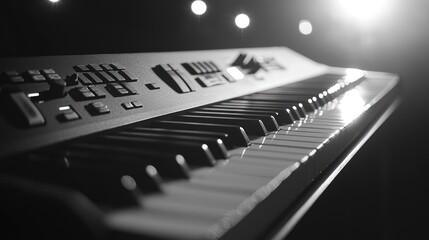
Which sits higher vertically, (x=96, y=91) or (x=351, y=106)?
(x=96, y=91)

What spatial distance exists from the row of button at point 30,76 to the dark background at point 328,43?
0.18 m

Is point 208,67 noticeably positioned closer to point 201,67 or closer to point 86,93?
point 201,67

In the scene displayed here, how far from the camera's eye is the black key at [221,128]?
0.90 m

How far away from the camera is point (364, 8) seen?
149 inches

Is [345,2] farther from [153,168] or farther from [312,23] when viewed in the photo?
[153,168]

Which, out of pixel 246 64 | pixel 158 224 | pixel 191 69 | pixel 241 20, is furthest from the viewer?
pixel 241 20

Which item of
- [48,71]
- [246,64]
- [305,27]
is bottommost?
[305,27]

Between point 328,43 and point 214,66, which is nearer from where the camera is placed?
point 214,66

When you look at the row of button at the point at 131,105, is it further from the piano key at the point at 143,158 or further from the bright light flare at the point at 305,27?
the bright light flare at the point at 305,27

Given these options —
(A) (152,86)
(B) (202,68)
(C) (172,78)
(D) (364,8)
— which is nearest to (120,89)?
(A) (152,86)

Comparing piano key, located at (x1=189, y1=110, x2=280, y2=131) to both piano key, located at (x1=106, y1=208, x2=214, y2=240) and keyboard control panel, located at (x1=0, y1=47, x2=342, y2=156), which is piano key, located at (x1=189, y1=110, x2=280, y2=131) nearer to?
keyboard control panel, located at (x1=0, y1=47, x2=342, y2=156)

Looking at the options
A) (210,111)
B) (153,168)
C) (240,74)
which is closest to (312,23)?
(240,74)

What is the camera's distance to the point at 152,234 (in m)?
0.44

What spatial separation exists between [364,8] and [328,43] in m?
0.40
